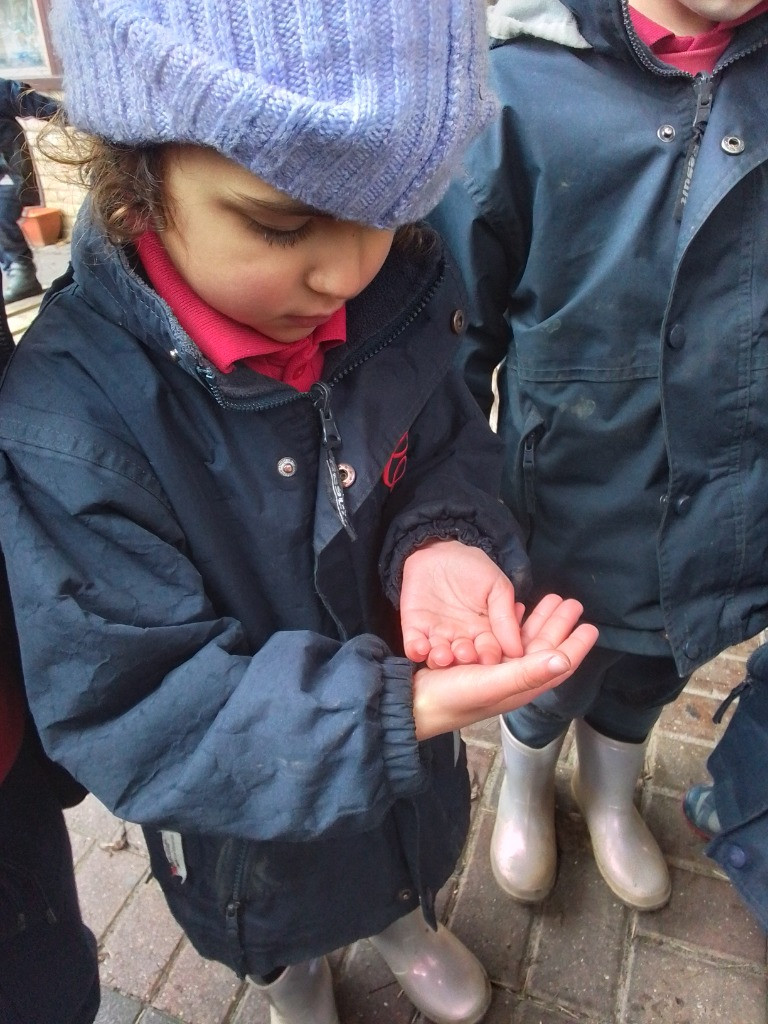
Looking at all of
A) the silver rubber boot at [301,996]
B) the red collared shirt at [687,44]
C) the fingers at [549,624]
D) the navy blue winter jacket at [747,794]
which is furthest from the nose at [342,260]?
the silver rubber boot at [301,996]

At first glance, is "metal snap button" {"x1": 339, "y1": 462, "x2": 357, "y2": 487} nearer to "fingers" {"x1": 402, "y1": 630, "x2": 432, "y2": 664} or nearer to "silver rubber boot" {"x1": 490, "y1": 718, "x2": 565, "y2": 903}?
"fingers" {"x1": 402, "y1": 630, "x2": 432, "y2": 664}

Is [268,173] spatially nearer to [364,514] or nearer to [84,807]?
[364,514]

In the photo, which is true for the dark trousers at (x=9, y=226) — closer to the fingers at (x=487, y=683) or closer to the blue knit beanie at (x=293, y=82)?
the blue knit beanie at (x=293, y=82)

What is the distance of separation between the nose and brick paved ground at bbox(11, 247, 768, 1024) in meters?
1.50

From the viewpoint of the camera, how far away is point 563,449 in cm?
140

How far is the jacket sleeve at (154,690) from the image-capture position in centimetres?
81

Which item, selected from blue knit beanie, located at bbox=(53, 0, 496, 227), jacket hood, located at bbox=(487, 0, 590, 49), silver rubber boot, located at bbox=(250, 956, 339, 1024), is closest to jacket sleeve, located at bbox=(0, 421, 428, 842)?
blue knit beanie, located at bbox=(53, 0, 496, 227)

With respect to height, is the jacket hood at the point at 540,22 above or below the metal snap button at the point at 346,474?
above

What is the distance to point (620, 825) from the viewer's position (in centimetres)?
187

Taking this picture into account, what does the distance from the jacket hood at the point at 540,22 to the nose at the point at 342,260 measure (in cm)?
60

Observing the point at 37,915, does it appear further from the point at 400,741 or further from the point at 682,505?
the point at 682,505

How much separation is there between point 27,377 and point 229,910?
807mm

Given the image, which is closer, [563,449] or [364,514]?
[364,514]

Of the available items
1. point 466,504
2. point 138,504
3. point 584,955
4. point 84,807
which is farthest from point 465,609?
point 84,807
